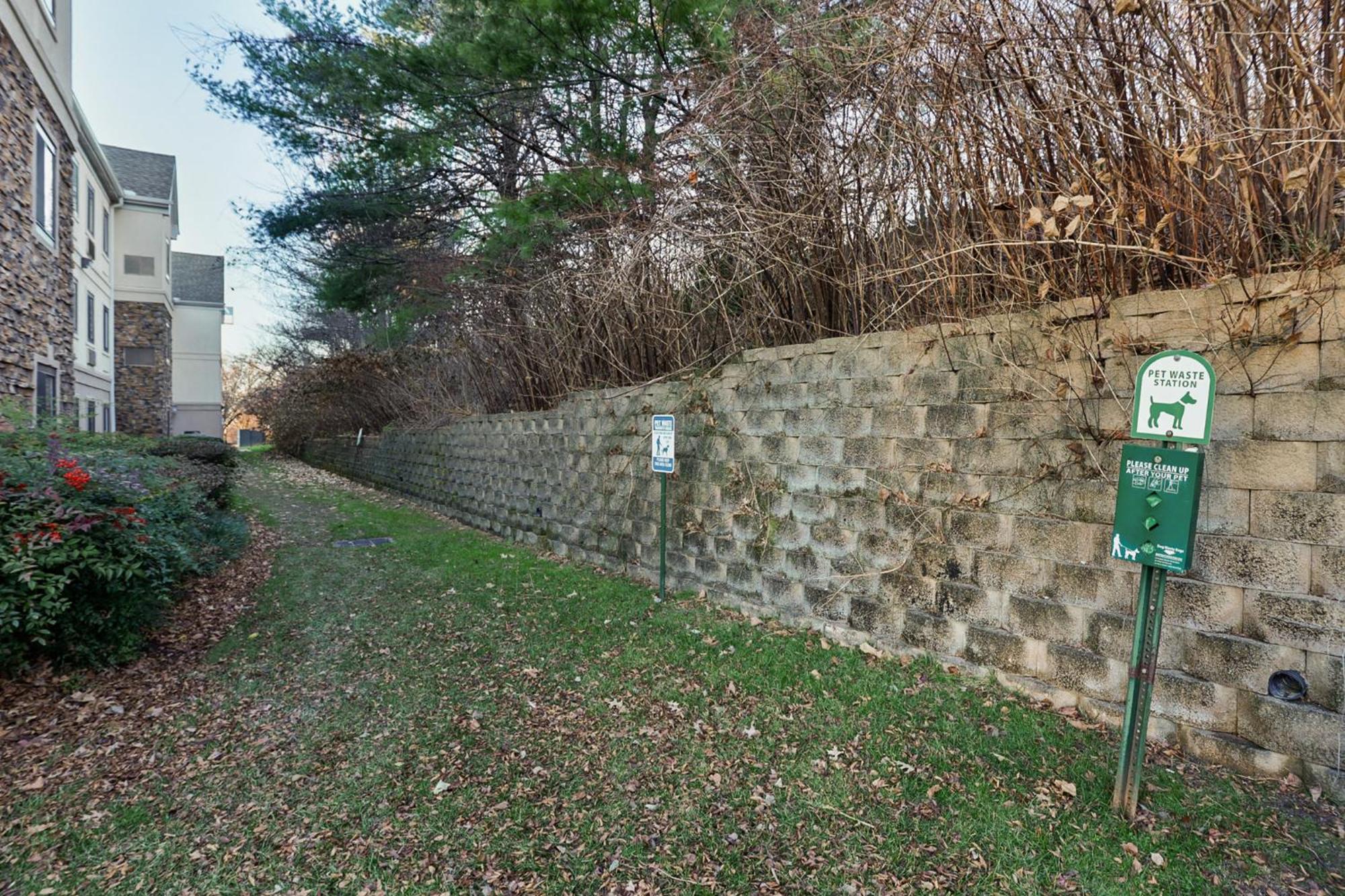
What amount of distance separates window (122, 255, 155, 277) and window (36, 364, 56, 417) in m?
11.6

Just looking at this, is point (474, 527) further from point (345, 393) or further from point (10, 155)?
point (345, 393)

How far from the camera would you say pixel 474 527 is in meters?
9.82

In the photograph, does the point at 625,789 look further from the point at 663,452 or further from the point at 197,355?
the point at 197,355

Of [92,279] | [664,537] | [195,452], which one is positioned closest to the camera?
[664,537]

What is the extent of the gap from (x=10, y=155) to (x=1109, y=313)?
12336 mm

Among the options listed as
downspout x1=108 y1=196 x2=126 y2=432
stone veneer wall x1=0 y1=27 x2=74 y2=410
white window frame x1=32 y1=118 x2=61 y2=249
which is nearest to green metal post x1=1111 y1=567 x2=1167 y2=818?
stone veneer wall x1=0 y1=27 x2=74 y2=410

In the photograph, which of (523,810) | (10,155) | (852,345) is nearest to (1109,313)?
(852,345)

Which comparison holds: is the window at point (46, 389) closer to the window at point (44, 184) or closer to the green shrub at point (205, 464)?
the green shrub at point (205, 464)

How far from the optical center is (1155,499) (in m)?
2.31

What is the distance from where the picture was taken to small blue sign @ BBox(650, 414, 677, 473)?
513 cm

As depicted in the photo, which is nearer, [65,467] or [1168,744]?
[1168,744]

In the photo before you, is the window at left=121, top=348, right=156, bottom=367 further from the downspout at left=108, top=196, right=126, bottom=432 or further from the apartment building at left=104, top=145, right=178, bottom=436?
the downspout at left=108, top=196, right=126, bottom=432

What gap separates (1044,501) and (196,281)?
3283 centimetres

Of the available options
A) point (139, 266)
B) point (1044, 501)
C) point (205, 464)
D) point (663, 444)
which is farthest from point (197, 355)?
point (1044, 501)
